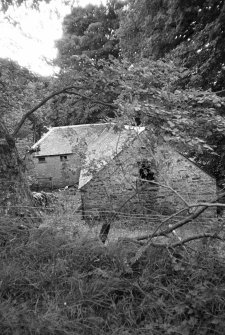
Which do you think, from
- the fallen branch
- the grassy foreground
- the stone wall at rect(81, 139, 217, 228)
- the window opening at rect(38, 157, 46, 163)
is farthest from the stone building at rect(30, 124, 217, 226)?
the window opening at rect(38, 157, 46, 163)

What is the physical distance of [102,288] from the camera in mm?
2949

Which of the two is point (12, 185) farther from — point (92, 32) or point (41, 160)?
point (92, 32)

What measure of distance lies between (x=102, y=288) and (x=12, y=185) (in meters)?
2.37

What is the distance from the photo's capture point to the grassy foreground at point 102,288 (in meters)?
2.56

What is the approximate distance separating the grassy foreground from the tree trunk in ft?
1.73

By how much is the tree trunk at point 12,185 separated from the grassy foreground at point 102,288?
20.8 inches

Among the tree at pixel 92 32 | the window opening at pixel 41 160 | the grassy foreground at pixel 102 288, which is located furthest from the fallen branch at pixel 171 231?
the tree at pixel 92 32

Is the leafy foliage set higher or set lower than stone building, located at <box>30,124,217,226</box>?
higher

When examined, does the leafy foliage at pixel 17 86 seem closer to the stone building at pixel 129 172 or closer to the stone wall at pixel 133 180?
the stone building at pixel 129 172

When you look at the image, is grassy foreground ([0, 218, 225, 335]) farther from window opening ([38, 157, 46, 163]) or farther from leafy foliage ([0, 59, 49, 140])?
window opening ([38, 157, 46, 163])

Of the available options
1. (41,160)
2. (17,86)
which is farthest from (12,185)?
(41,160)

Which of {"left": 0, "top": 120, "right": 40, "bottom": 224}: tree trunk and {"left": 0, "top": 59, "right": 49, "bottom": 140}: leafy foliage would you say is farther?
{"left": 0, "top": 59, "right": 49, "bottom": 140}: leafy foliage

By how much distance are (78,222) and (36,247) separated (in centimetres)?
75

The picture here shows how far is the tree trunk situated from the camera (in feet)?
13.6
